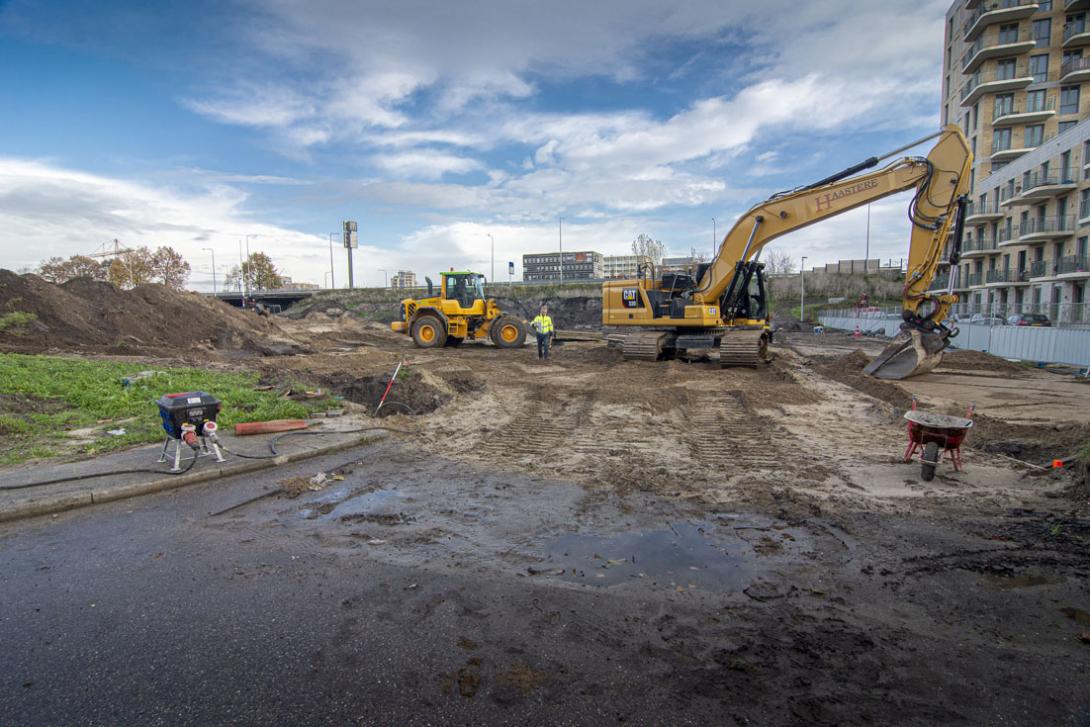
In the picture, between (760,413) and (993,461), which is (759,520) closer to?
(993,461)

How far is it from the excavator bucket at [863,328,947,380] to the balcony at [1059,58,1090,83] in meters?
48.9

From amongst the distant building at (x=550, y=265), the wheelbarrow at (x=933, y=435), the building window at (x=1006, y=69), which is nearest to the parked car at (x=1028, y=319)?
the wheelbarrow at (x=933, y=435)

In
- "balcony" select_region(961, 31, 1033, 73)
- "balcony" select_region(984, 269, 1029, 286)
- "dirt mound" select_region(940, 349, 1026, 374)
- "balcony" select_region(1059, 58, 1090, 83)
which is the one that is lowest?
"dirt mound" select_region(940, 349, 1026, 374)

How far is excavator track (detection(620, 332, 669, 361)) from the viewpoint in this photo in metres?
16.4

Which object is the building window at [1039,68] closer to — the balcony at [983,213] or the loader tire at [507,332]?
the balcony at [983,213]

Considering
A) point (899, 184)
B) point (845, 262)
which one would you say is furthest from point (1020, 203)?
point (899, 184)

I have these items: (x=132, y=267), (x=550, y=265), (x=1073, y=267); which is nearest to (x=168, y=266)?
(x=132, y=267)

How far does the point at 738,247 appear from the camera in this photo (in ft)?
50.5

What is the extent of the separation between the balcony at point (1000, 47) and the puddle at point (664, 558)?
201 ft

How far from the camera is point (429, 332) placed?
75.8ft

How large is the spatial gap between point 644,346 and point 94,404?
12.6 metres

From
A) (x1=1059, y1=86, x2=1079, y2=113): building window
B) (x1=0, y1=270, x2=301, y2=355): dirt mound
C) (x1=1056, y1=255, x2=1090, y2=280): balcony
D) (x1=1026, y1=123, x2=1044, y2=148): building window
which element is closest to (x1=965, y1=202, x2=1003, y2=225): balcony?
(x1=1026, y1=123, x2=1044, y2=148): building window

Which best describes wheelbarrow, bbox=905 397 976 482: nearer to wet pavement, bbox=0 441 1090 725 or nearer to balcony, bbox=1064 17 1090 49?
wet pavement, bbox=0 441 1090 725

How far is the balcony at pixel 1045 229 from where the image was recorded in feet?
124
